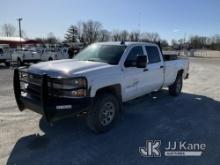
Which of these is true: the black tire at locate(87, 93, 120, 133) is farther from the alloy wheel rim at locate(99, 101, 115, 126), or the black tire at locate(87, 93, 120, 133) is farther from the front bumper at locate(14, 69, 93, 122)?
the front bumper at locate(14, 69, 93, 122)

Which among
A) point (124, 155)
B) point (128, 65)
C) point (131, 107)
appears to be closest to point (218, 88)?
point (131, 107)

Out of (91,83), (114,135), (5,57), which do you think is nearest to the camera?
(91,83)

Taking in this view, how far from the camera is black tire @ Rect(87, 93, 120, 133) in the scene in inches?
198

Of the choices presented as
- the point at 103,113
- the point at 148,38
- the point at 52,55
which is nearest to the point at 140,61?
the point at 103,113

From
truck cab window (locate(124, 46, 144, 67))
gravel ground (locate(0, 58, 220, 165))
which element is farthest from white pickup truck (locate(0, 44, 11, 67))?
truck cab window (locate(124, 46, 144, 67))

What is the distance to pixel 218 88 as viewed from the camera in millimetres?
10742

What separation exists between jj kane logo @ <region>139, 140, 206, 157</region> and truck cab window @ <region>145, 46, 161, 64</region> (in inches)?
108

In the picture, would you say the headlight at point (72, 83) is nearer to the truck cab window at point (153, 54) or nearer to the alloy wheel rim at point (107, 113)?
the alloy wheel rim at point (107, 113)

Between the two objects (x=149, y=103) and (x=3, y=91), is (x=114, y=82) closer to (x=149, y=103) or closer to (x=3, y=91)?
(x=149, y=103)

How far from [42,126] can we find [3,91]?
16.2ft

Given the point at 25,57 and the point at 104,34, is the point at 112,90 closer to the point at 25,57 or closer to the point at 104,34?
the point at 25,57

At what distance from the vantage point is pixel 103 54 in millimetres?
6137

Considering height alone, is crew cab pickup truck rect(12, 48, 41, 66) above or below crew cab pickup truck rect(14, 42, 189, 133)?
below

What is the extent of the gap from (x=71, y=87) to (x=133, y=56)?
2138mm
